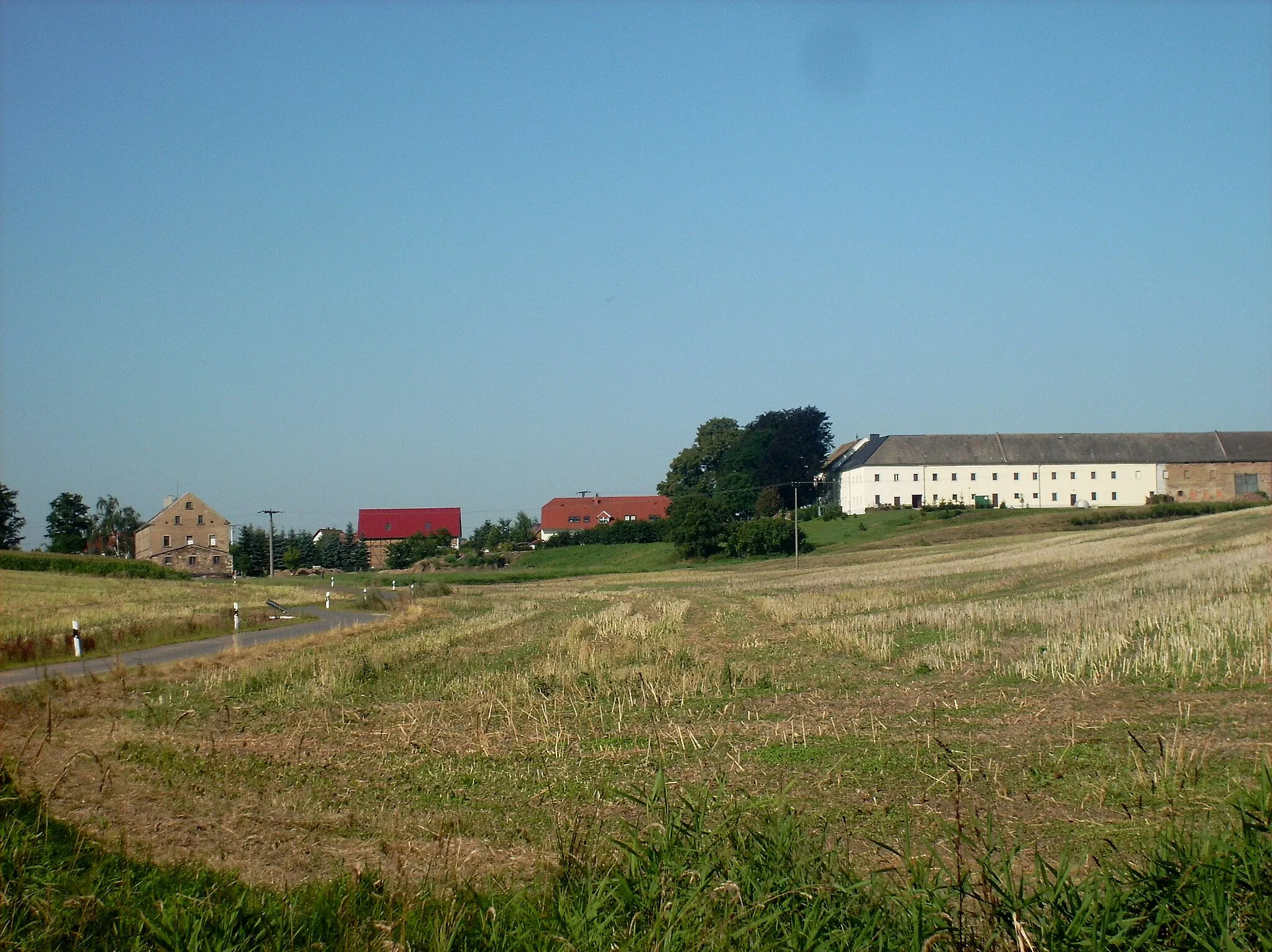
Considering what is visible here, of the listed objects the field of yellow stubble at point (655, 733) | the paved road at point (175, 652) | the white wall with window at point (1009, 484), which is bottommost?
the paved road at point (175, 652)

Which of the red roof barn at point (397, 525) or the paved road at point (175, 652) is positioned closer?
the paved road at point (175, 652)

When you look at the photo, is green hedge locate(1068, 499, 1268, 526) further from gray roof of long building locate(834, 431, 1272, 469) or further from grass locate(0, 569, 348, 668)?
grass locate(0, 569, 348, 668)

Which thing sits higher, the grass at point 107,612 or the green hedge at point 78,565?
the green hedge at point 78,565

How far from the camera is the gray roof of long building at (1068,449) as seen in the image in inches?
4680

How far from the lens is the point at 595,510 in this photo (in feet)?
523

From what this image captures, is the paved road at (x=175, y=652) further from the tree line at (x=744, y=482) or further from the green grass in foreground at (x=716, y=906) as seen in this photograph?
the tree line at (x=744, y=482)

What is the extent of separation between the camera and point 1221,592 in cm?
2838

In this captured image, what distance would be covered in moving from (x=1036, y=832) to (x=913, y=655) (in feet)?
41.5

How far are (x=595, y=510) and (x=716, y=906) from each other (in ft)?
504

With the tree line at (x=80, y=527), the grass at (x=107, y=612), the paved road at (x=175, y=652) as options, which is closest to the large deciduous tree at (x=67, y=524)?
the tree line at (x=80, y=527)

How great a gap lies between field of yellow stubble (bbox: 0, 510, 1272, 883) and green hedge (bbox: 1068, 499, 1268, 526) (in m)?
64.4

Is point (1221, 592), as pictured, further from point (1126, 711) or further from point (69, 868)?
point (69, 868)

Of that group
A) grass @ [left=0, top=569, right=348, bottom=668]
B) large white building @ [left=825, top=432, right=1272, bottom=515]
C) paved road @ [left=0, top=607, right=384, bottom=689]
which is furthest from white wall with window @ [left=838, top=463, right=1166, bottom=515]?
paved road @ [left=0, top=607, right=384, bottom=689]

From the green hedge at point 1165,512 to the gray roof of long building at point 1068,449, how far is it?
52.3 ft
